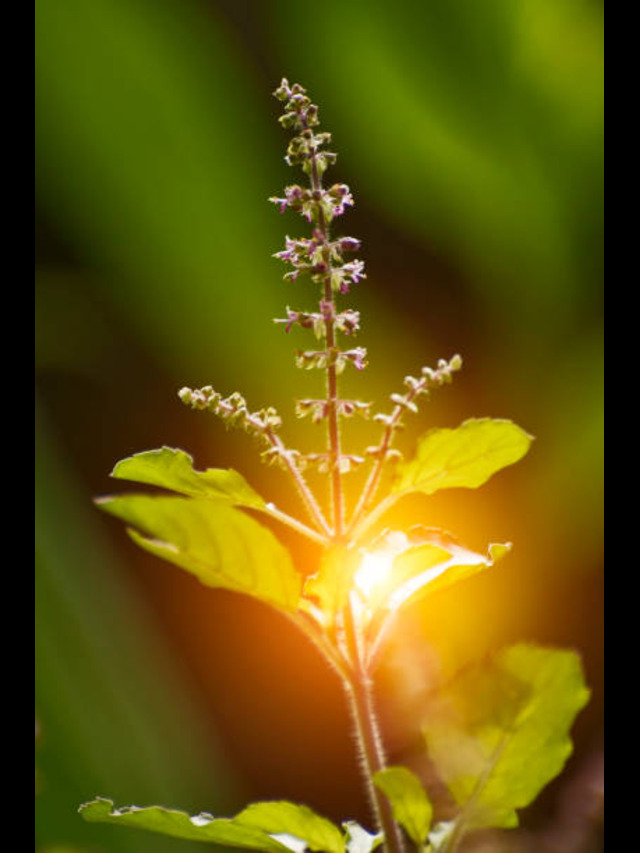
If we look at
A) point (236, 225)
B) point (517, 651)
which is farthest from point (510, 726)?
point (236, 225)

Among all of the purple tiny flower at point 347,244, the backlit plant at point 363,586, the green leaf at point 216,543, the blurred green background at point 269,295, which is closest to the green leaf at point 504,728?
the backlit plant at point 363,586

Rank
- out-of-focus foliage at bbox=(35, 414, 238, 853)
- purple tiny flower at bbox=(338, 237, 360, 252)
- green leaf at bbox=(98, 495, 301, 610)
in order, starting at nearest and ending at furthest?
green leaf at bbox=(98, 495, 301, 610) < purple tiny flower at bbox=(338, 237, 360, 252) < out-of-focus foliage at bbox=(35, 414, 238, 853)

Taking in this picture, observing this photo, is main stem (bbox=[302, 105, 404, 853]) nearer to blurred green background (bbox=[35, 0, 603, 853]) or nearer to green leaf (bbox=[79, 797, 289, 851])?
green leaf (bbox=[79, 797, 289, 851])

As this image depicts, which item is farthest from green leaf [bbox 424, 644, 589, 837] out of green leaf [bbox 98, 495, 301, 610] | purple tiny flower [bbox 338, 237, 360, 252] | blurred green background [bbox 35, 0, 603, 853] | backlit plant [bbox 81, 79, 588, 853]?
blurred green background [bbox 35, 0, 603, 853]

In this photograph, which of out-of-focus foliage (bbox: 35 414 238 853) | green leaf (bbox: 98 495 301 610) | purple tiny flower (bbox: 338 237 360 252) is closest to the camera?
green leaf (bbox: 98 495 301 610)

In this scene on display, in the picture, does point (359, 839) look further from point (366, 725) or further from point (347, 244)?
point (347, 244)

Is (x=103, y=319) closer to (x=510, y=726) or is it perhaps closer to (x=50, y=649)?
(x=50, y=649)

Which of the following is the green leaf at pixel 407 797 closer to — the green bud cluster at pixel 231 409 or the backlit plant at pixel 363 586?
the backlit plant at pixel 363 586
